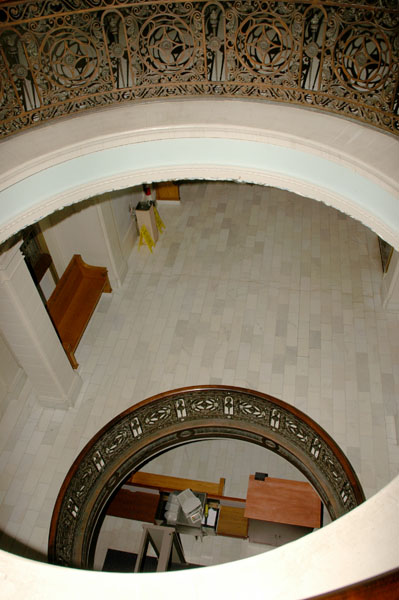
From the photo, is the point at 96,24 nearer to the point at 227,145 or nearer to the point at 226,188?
the point at 227,145

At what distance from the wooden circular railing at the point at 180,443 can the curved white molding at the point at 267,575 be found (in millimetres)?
4585

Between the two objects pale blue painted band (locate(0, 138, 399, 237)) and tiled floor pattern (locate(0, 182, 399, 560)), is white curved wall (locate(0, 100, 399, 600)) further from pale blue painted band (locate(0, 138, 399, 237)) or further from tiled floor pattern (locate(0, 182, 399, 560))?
tiled floor pattern (locate(0, 182, 399, 560))

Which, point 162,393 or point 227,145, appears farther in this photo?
point 162,393

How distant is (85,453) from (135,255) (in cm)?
453

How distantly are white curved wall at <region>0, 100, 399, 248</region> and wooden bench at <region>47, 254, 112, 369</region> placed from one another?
386 centimetres

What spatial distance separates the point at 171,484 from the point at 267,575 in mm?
7162

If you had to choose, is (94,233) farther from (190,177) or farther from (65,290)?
(190,177)

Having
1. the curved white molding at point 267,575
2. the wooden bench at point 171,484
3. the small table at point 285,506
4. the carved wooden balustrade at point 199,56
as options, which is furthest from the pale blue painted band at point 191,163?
the wooden bench at point 171,484

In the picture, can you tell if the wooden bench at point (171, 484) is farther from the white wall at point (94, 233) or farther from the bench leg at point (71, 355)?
the white wall at point (94, 233)

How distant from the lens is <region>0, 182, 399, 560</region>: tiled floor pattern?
7.23 meters

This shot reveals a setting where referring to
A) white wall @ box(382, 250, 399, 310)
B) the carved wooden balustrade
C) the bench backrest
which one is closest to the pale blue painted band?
the carved wooden balustrade

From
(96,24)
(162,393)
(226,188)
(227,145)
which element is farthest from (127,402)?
(226,188)

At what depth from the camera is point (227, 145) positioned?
4.75m

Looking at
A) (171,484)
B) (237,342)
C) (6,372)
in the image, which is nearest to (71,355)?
(6,372)
